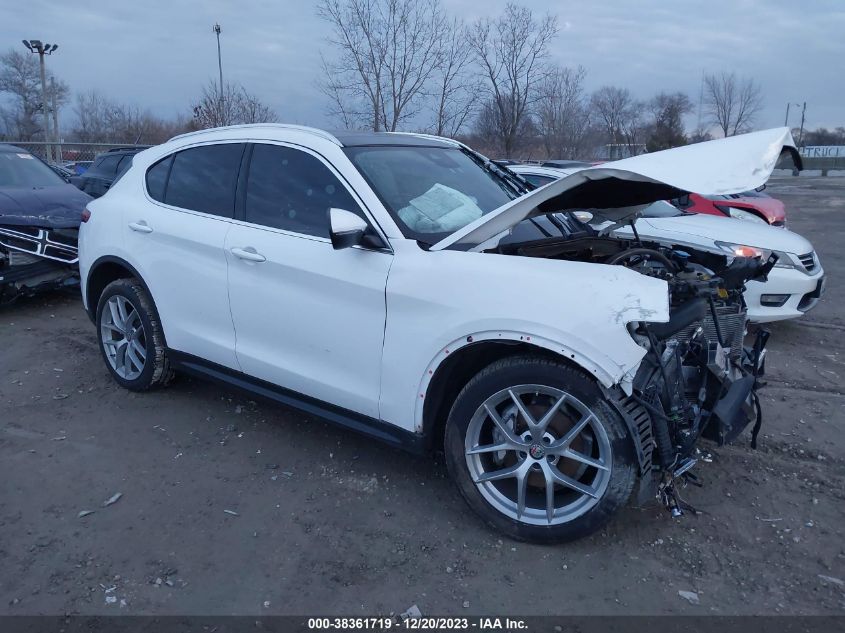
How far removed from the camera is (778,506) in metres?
3.40

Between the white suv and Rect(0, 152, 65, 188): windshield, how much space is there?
5.00 meters

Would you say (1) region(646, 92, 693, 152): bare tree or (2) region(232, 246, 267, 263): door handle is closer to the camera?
(2) region(232, 246, 267, 263): door handle

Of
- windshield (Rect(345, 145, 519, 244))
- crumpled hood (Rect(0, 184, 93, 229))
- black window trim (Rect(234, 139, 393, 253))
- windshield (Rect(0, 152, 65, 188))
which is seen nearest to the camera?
black window trim (Rect(234, 139, 393, 253))

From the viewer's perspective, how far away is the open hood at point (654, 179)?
2898 mm

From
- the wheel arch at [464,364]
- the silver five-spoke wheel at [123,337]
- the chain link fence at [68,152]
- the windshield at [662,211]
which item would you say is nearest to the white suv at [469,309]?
the wheel arch at [464,364]

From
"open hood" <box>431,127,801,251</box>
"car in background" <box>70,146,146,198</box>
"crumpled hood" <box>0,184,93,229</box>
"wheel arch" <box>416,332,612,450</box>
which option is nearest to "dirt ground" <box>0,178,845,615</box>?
"wheel arch" <box>416,332,612,450</box>

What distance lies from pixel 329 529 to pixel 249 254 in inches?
62.1

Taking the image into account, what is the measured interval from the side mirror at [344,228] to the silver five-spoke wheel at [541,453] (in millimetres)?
997

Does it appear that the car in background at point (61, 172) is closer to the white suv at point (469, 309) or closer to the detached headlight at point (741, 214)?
the white suv at point (469, 309)

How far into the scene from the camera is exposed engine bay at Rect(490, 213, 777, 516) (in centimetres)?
287

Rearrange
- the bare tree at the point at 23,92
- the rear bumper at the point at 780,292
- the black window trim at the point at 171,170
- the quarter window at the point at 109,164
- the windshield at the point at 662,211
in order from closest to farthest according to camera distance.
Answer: the black window trim at the point at 171,170
the rear bumper at the point at 780,292
the windshield at the point at 662,211
the quarter window at the point at 109,164
the bare tree at the point at 23,92

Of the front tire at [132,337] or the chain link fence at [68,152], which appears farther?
the chain link fence at [68,152]

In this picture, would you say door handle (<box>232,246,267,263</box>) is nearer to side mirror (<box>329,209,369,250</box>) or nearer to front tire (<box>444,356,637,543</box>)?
side mirror (<box>329,209,369,250</box>)

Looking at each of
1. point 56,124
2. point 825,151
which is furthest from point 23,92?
point 825,151
